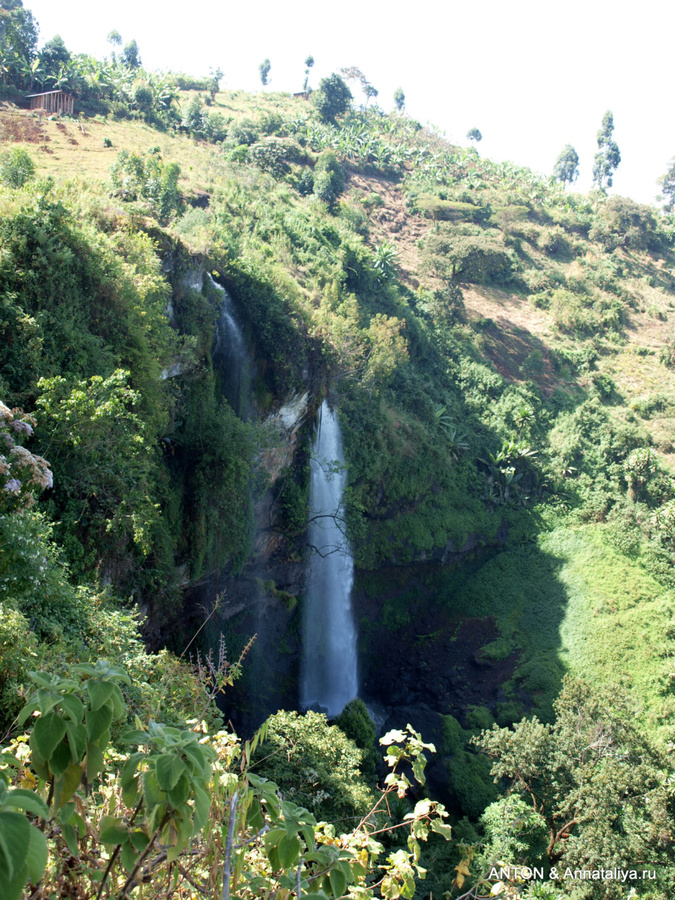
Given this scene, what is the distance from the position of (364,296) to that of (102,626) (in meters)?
27.9

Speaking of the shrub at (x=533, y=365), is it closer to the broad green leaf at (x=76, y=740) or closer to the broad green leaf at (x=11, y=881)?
the broad green leaf at (x=76, y=740)

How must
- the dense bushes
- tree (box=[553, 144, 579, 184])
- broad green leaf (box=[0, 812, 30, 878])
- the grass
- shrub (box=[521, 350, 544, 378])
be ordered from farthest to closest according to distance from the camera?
tree (box=[553, 144, 579, 184]) → the dense bushes → shrub (box=[521, 350, 544, 378]) → the grass → broad green leaf (box=[0, 812, 30, 878])

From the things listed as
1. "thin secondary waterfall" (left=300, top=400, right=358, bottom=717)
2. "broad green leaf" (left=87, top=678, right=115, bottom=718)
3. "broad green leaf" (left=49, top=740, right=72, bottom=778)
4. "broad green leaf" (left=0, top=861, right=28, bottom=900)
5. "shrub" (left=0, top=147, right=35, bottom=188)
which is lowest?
"thin secondary waterfall" (left=300, top=400, right=358, bottom=717)

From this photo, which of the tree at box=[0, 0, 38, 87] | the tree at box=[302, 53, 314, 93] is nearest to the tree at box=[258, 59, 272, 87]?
the tree at box=[302, 53, 314, 93]

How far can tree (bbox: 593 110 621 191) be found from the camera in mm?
67188

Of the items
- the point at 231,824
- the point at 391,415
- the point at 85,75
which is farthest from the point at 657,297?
the point at 231,824

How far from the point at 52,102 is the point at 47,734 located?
1738 inches

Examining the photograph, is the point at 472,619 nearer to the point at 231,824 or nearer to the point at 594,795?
the point at 594,795

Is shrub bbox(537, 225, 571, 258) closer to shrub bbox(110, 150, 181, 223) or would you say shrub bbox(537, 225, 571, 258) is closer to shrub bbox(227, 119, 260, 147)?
shrub bbox(227, 119, 260, 147)

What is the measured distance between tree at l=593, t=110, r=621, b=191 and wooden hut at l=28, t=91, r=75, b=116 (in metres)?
58.0

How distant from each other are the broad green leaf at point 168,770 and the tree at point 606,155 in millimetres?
79320

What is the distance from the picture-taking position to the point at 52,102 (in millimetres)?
35969

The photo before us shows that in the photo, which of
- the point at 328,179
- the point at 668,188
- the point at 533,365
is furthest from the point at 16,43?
the point at 668,188

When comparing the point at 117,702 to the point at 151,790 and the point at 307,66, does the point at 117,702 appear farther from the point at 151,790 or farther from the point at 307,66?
the point at 307,66
